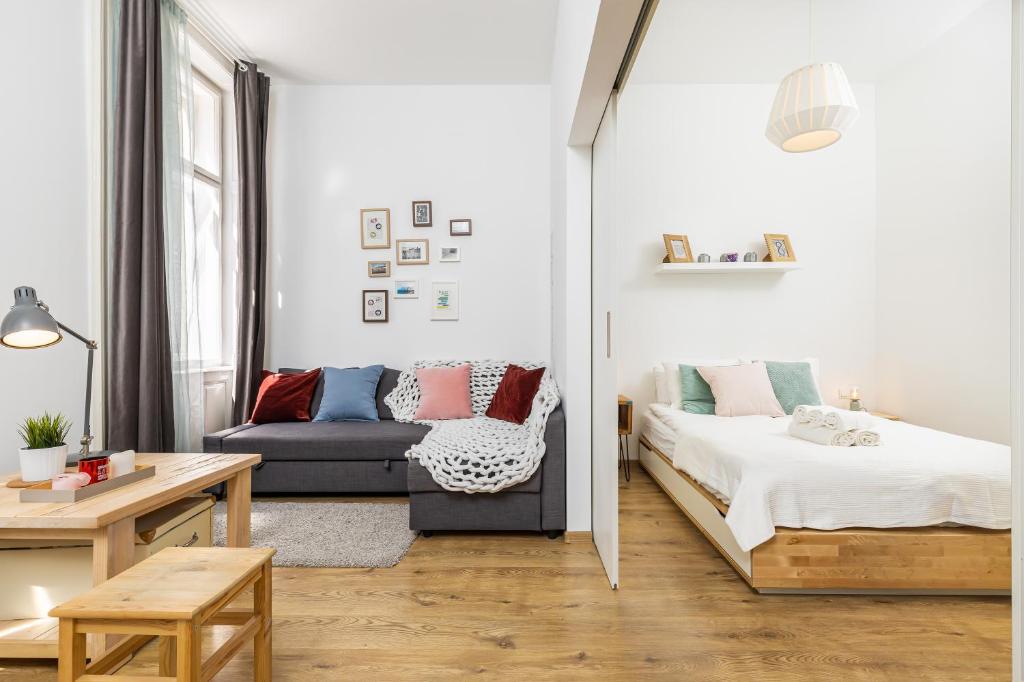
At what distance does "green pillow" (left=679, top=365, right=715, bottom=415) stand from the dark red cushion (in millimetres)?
1173

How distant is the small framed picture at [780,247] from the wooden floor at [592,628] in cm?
254

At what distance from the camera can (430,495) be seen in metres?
2.65

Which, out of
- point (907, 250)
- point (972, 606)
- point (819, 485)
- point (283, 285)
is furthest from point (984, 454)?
point (283, 285)

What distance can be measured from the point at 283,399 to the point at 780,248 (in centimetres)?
390

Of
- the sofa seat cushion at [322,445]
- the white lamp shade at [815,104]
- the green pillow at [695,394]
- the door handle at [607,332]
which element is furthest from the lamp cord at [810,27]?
the sofa seat cushion at [322,445]

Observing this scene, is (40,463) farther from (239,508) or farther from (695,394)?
(695,394)

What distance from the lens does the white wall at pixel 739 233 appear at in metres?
4.13

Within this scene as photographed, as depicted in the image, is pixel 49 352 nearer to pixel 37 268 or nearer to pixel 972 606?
pixel 37 268

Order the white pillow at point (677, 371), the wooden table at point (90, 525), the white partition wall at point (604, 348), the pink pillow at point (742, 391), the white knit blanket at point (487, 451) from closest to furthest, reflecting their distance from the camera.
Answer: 1. the wooden table at point (90, 525)
2. the white partition wall at point (604, 348)
3. the white knit blanket at point (487, 451)
4. the pink pillow at point (742, 391)
5. the white pillow at point (677, 371)

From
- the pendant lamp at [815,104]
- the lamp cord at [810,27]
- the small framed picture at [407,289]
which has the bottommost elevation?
the small framed picture at [407,289]

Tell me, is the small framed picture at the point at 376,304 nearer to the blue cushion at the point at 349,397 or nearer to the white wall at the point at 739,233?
the blue cushion at the point at 349,397

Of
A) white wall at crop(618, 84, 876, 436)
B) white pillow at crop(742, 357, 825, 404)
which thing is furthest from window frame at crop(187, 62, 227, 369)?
white pillow at crop(742, 357, 825, 404)

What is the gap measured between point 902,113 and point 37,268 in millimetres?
5446

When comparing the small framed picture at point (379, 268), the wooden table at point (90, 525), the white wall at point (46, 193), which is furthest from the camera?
the small framed picture at point (379, 268)
